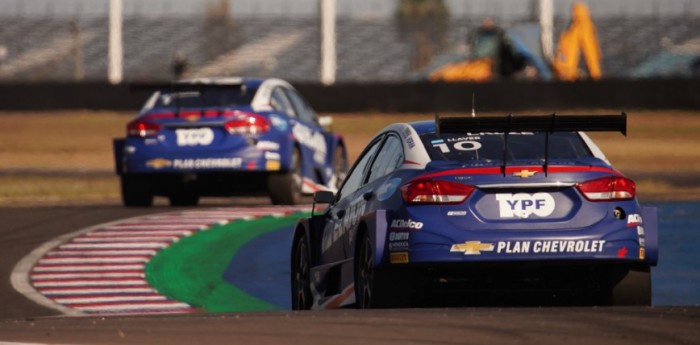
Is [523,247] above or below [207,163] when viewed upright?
above

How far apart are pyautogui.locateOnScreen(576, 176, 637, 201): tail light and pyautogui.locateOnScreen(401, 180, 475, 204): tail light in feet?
2.06

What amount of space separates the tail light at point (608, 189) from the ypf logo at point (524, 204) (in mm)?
197

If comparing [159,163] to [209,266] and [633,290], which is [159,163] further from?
[633,290]

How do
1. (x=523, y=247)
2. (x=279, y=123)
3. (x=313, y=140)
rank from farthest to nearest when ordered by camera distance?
(x=313, y=140) → (x=279, y=123) → (x=523, y=247)

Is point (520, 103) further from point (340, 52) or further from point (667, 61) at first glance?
point (340, 52)

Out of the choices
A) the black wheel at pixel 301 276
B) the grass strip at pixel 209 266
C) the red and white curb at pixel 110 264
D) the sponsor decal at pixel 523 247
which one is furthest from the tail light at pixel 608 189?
the red and white curb at pixel 110 264

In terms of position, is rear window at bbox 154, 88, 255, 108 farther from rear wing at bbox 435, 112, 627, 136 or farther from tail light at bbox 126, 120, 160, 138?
rear wing at bbox 435, 112, 627, 136

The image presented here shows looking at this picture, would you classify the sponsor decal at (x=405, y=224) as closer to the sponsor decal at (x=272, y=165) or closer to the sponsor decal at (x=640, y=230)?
the sponsor decal at (x=640, y=230)

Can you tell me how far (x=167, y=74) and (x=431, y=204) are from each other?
184 ft

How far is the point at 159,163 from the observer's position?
1928cm

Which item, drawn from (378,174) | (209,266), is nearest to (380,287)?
(378,174)

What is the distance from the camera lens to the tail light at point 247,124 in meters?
19.2

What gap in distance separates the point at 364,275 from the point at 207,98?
9.77m

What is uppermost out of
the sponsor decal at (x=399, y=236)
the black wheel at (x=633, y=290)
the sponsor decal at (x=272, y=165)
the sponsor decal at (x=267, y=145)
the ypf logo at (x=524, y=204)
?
the ypf logo at (x=524, y=204)
